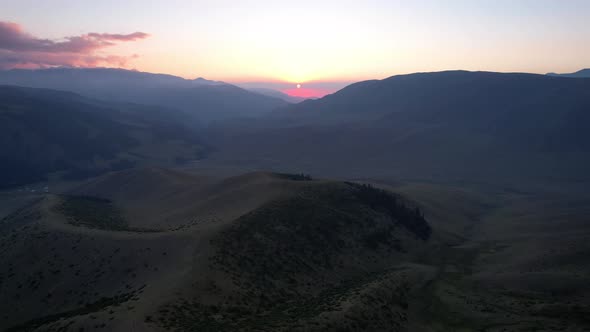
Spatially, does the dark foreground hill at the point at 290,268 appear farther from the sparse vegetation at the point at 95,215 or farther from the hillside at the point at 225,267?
the sparse vegetation at the point at 95,215

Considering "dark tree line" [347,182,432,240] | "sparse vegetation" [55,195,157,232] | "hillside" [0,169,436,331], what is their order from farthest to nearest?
"dark tree line" [347,182,432,240] < "sparse vegetation" [55,195,157,232] < "hillside" [0,169,436,331]

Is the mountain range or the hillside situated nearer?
the hillside

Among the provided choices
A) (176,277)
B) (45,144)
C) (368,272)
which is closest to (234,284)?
(176,277)

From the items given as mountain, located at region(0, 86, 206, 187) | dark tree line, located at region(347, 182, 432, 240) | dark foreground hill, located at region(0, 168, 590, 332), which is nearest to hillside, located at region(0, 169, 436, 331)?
dark foreground hill, located at region(0, 168, 590, 332)

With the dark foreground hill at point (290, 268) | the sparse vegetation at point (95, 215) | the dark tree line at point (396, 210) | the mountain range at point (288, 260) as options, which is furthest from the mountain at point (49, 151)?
the dark tree line at point (396, 210)

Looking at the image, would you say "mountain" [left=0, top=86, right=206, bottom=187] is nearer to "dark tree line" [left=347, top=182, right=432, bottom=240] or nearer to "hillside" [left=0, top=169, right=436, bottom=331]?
"hillside" [left=0, top=169, right=436, bottom=331]

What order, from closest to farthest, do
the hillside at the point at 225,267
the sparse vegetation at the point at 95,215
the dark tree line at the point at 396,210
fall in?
the hillside at the point at 225,267
the sparse vegetation at the point at 95,215
the dark tree line at the point at 396,210

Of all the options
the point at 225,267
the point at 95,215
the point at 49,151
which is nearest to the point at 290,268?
the point at 225,267

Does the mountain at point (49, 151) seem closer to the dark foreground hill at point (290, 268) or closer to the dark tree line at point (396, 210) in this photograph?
the dark foreground hill at point (290, 268)

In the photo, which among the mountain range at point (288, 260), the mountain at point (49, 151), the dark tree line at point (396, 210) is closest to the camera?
the mountain range at point (288, 260)

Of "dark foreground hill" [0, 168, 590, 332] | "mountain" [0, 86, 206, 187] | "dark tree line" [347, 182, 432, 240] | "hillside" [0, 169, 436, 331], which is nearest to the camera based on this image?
"hillside" [0, 169, 436, 331]

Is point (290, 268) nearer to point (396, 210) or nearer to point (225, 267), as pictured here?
point (225, 267)

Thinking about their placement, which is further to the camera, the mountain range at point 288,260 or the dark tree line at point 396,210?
the dark tree line at point 396,210
